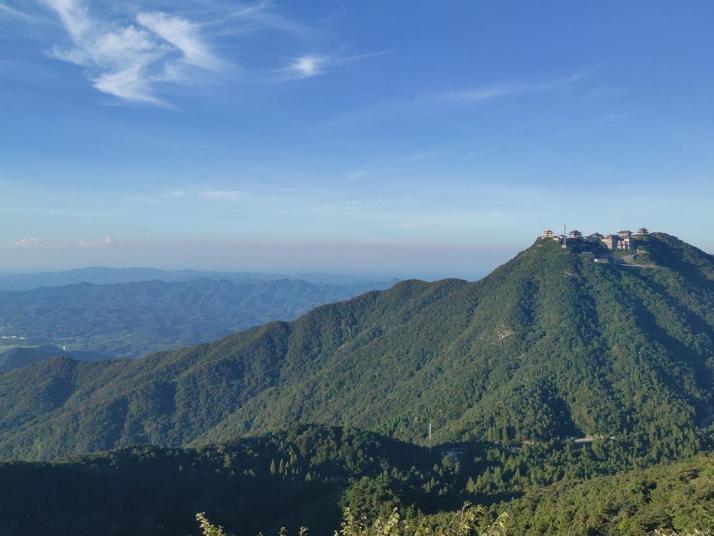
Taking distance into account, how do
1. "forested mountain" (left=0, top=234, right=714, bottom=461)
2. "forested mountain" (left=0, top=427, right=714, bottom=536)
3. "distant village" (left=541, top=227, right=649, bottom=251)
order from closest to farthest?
"forested mountain" (left=0, top=427, right=714, bottom=536), "forested mountain" (left=0, top=234, right=714, bottom=461), "distant village" (left=541, top=227, right=649, bottom=251)

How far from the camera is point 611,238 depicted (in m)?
189

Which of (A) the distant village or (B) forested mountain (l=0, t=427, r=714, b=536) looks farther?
(A) the distant village

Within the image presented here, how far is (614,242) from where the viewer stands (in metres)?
188

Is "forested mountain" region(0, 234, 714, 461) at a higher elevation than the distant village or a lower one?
lower

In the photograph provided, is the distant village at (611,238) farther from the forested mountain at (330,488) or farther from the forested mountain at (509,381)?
the forested mountain at (330,488)

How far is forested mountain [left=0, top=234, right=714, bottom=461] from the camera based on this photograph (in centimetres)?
11038

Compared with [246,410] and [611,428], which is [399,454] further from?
Answer: [246,410]

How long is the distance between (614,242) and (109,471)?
6937 inches

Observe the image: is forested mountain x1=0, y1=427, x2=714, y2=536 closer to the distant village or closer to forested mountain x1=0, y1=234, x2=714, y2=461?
forested mountain x1=0, y1=234, x2=714, y2=461

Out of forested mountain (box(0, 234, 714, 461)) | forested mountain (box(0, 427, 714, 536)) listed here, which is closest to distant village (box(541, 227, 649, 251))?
forested mountain (box(0, 234, 714, 461))

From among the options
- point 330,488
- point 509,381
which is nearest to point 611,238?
point 509,381

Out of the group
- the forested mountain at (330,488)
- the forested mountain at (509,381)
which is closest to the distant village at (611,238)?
the forested mountain at (509,381)

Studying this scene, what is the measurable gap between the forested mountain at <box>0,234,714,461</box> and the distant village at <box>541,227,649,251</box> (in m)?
4.21

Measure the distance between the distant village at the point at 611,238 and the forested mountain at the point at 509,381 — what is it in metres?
4.21
